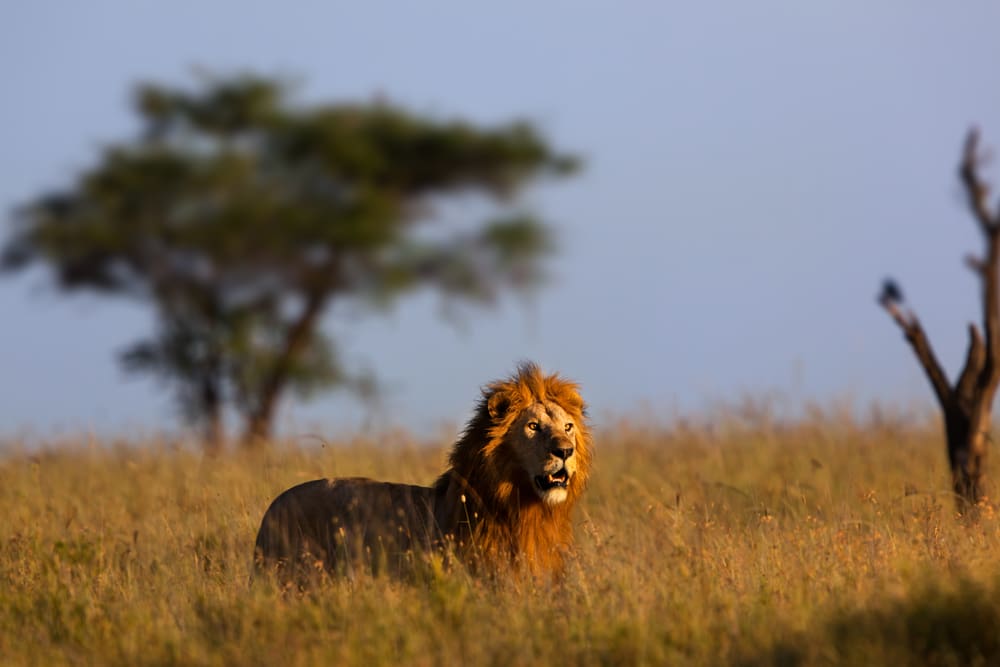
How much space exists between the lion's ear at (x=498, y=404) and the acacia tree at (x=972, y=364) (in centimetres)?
403

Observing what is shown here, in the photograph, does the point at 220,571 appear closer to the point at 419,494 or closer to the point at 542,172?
the point at 419,494

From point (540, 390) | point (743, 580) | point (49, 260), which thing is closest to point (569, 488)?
point (540, 390)

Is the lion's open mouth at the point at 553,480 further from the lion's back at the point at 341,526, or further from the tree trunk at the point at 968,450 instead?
the tree trunk at the point at 968,450

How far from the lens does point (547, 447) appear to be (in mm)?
6855

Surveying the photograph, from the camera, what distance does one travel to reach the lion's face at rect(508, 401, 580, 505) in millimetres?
6836

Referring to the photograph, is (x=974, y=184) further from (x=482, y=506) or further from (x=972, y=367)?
(x=482, y=506)

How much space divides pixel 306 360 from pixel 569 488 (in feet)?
55.7

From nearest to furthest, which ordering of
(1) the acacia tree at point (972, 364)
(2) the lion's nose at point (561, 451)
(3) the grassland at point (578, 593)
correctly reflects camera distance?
(3) the grassland at point (578, 593) < (2) the lion's nose at point (561, 451) < (1) the acacia tree at point (972, 364)

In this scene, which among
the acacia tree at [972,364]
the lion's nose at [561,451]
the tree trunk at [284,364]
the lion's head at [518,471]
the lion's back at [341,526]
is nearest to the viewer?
the lion's nose at [561,451]

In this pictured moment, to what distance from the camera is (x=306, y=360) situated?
23.6 m

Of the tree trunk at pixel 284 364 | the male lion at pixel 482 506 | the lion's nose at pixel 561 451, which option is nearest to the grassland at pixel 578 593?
the male lion at pixel 482 506

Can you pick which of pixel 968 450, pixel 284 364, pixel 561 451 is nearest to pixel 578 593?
pixel 561 451

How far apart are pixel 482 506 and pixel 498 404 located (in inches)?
22.5

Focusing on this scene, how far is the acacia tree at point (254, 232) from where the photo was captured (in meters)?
23.2
